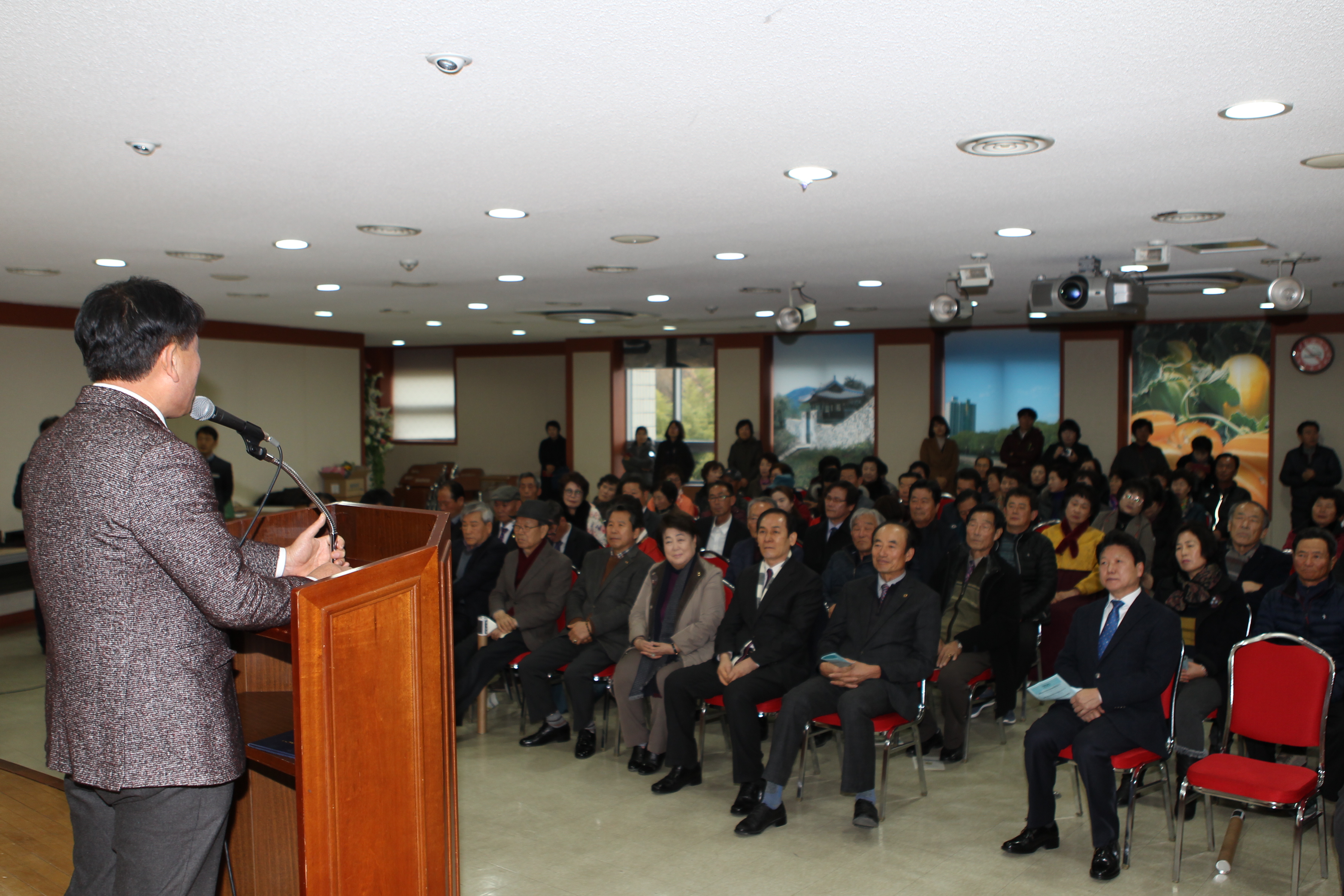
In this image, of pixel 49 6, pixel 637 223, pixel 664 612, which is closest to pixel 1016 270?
pixel 637 223

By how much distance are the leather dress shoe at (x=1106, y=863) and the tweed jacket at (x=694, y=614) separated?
1862 millimetres

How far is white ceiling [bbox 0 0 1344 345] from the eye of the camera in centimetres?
245

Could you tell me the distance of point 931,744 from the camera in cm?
516

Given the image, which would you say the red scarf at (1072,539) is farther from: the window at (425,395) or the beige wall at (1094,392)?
the window at (425,395)

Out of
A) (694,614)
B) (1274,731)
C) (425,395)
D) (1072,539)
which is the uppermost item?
(425,395)

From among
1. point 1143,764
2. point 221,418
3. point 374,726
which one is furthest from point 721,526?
point 221,418

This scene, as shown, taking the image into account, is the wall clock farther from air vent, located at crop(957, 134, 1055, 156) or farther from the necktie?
air vent, located at crop(957, 134, 1055, 156)

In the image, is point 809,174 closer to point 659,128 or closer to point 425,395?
point 659,128

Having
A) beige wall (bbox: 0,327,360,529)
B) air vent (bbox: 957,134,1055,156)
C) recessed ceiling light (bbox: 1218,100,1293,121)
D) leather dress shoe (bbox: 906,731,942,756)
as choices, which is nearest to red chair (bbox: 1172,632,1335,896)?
leather dress shoe (bbox: 906,731,942,756)

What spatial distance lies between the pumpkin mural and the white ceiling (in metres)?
5.92

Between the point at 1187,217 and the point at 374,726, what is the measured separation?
4878mm

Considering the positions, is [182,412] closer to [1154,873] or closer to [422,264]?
[1154,873]

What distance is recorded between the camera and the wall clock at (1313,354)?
1123cm

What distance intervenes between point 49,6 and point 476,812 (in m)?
3.44
